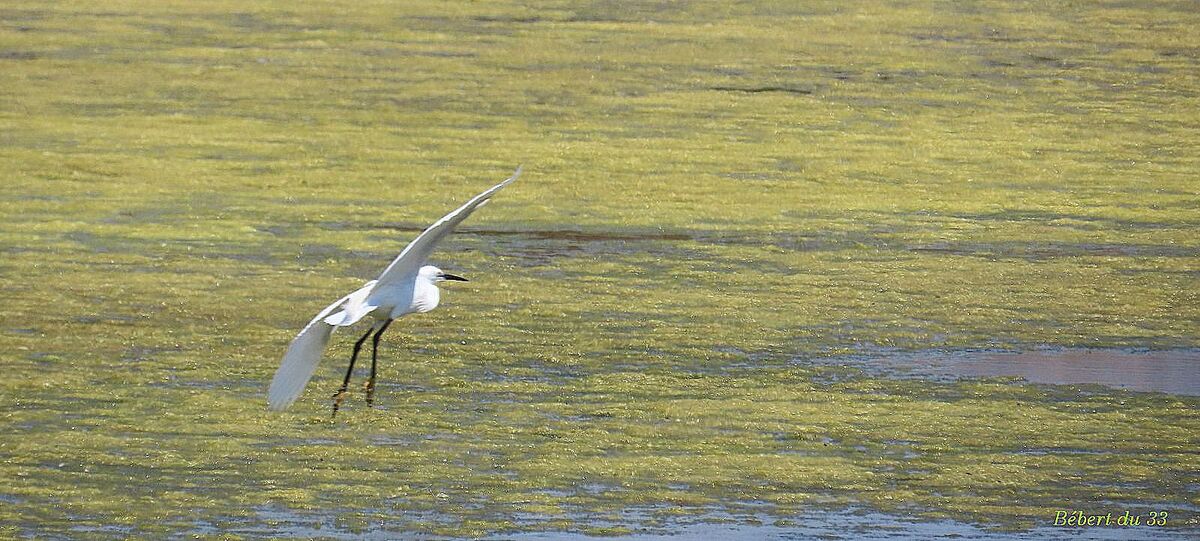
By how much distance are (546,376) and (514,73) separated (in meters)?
4.96

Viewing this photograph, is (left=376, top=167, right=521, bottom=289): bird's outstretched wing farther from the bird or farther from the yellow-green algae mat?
the yellow-green algae mat

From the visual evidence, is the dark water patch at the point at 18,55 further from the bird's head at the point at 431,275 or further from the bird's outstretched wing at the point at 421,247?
the bird's outstretched wing at the point at 421,247

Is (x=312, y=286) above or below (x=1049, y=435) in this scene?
above

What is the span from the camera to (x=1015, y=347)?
207 inches

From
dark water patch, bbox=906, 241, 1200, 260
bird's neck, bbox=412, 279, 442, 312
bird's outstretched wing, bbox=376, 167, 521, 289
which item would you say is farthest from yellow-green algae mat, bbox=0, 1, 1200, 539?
bird's outstretched wing, bbox=376, 167, 521, 289

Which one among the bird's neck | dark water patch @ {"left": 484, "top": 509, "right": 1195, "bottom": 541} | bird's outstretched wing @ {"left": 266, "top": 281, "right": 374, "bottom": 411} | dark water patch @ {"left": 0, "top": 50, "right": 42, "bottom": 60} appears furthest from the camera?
dark water patch @ {"left": 0, "top": 50, "right": 42, "bottom": 60}

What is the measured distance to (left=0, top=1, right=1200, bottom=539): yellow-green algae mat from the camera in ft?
13.6

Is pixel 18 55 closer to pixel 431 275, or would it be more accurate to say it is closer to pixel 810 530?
pixel 431 275

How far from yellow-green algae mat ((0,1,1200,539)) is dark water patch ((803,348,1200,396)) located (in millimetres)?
99

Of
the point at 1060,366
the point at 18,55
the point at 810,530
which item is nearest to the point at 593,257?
the point at 1060,366

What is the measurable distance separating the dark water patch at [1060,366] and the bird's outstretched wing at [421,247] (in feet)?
4.66

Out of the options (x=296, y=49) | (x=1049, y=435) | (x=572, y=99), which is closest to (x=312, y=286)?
(x=1049, y=435)

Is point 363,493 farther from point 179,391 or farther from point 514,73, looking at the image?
point 514,73

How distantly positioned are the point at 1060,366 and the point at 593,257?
69.0 inches
